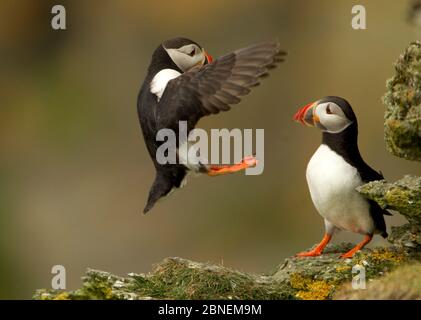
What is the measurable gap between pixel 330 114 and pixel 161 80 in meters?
0.95

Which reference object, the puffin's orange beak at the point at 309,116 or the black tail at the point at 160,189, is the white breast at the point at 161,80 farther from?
the puffin's orange beak at the point at 309,116

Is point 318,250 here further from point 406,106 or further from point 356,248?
point 406,106

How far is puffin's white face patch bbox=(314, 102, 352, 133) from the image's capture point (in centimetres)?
533

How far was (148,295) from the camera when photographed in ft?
16.5

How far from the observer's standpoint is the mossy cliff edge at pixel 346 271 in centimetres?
487

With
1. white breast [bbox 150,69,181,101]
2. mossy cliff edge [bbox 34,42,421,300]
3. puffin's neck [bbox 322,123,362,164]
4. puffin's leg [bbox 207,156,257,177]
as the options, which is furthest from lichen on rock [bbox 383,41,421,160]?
white breast [bbox 150,69,181,101]

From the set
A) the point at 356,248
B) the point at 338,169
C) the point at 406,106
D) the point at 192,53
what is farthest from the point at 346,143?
the point at 192,53

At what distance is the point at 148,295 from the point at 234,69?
1.25 meters

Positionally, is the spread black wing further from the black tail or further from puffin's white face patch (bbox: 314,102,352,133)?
puffin's white face patch (bbox: 314,102,352,133)

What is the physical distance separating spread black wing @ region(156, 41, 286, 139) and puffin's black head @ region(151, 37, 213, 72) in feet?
0.84

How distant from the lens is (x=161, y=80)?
529cm
